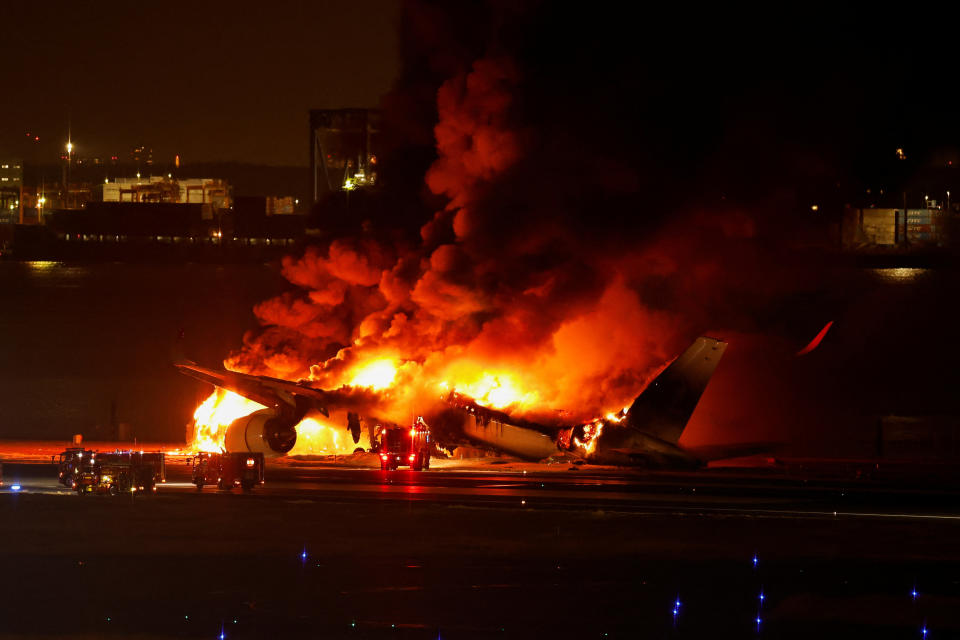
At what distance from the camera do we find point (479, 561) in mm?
25703

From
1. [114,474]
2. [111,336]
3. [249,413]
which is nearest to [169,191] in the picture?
[111,336]

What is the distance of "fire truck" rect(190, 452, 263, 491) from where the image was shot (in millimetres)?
38781

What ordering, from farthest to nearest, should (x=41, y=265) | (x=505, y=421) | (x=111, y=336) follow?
(x=41, y=265) → (x=111, y=336) → (x=505, y=421)

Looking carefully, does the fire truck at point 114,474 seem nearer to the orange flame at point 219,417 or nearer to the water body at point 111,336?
the orange flame at point 219,417

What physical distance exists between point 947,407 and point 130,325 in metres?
50.8

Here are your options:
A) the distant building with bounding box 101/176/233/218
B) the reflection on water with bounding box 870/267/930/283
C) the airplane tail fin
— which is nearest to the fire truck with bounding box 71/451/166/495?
the airplane tail fin

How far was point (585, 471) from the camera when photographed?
152 feet

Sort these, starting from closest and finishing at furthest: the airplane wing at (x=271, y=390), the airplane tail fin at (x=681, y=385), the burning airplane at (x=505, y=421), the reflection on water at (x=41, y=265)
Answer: the airplane tail fin at (x=681, y=385)
the burning airplane at (x=505, y=421)
the airplane wing at (x=271, y=390)
the reflection on water at (x=41, y=265)

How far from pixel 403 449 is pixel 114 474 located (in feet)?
39.0

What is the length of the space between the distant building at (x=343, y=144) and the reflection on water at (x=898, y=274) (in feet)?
107

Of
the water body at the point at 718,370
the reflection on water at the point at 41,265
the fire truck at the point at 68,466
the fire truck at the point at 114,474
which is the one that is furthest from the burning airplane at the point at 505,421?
the reflection on water at the point at 41,265

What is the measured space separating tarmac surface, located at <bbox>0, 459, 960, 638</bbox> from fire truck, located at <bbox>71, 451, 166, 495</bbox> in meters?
0.81

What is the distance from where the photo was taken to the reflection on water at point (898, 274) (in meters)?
77.6

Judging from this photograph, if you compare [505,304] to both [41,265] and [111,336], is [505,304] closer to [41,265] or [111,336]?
[111,336]
